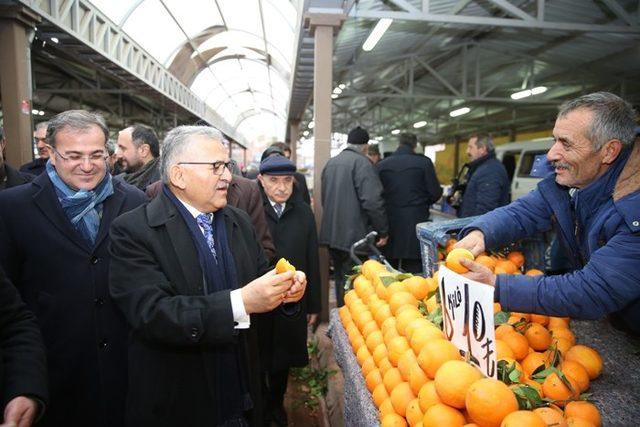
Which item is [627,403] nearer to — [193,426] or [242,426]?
[242,426]

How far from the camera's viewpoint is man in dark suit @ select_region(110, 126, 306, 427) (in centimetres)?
154

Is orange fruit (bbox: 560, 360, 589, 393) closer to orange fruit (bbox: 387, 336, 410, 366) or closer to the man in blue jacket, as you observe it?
the man in blue jacket

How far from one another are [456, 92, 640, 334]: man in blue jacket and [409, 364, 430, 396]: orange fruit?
0.37m

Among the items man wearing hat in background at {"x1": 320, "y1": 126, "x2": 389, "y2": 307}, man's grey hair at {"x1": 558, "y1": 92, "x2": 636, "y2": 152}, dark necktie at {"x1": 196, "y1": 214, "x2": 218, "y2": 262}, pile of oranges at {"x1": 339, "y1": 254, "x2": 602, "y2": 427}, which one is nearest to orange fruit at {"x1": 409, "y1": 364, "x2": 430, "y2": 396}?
pile of oranges at {"x1": 339, "y1": 254, "x2": 602, "y2": 427}

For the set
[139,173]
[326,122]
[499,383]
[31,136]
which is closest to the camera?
[499,383]

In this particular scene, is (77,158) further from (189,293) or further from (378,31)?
(378,31)

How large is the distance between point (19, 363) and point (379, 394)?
1294 mm

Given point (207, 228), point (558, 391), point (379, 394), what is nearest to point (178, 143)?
point (207, 228)

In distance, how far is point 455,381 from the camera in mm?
1293

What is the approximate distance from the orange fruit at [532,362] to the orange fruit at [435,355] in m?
0.29

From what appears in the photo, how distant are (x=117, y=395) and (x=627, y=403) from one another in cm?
210

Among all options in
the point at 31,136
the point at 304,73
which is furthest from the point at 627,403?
the point at 304,73

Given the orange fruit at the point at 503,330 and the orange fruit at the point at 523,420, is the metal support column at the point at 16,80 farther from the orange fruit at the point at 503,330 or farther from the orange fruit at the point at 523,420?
the orange fruit at the point at 523,420

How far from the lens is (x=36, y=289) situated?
195 cm
